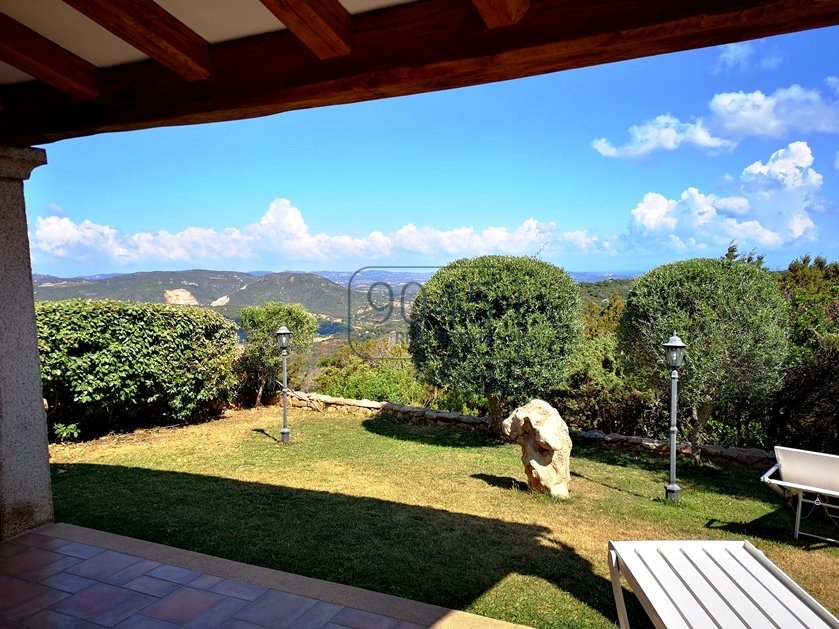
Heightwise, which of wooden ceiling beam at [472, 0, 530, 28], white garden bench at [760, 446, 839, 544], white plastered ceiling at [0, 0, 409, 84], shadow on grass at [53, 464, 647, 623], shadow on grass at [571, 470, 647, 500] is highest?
white plastered ceiling at [0, 0, 409, 84]

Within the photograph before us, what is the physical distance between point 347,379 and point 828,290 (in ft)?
26.9

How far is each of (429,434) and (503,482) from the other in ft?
7.88

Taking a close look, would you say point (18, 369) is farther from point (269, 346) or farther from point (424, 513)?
point (269, 346)

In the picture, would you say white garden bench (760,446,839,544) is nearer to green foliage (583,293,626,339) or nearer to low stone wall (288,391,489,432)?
low stone wall (288,391,489,432)

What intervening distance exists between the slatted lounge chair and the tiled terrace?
0.89 meters

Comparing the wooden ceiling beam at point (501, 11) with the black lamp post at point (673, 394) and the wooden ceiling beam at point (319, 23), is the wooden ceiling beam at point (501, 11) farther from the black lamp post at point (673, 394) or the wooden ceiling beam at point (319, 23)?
the black lamp post at point (673, 394)

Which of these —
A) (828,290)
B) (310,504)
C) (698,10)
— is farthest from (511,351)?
(698,10)

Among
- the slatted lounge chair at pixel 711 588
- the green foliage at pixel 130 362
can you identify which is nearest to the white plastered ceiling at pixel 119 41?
the slatted lounge chair at pixel 711 588

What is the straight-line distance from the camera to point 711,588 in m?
2.29

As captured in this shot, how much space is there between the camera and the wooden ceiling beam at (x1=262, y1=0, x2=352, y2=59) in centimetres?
205

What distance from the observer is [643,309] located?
21.3 ft

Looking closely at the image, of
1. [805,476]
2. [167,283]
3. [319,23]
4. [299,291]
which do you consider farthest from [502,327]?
[167,283]

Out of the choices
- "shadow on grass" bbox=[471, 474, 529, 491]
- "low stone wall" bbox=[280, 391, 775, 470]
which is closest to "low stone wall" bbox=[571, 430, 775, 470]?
"low stone wall" bbox=[280, 391, 775, 470]

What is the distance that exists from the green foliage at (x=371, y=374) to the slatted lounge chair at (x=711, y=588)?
6.87m
